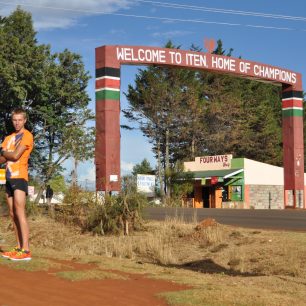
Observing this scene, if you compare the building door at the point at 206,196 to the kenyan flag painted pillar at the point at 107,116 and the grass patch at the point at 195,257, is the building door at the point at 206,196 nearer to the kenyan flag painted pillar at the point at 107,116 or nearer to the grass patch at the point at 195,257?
the kenyan flag painted pillar at the point at 107,116

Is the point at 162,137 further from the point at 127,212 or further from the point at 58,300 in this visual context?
the point at 58,300

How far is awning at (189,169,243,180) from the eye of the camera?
145 ft

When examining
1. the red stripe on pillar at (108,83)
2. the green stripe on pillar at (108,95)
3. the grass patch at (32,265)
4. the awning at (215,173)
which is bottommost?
the grass patch at (32,265)

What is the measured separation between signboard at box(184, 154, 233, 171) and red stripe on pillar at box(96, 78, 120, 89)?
18.7 m

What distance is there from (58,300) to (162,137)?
48.7 meters

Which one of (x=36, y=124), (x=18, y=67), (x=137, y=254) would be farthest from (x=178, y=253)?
(x=36, y=124)

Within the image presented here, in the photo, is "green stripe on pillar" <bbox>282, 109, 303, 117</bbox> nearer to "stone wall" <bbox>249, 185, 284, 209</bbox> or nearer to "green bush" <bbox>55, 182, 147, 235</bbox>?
"stone wall" <bbox>249, 185, 284, 209</bbox>

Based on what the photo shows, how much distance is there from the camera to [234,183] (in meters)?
45.5

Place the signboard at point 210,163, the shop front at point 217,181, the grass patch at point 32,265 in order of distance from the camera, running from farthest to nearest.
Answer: the signboard at point 210,163
the shop front at point 217,181
the grass patch at point 32,265

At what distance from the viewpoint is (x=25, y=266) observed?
7336 millimetres

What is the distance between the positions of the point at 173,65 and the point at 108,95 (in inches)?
188

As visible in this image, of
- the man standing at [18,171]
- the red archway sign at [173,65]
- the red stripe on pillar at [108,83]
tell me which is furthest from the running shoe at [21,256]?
the red stripe on pillar at [108,83]

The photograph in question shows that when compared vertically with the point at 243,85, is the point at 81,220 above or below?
below

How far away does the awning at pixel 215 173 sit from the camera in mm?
44134
